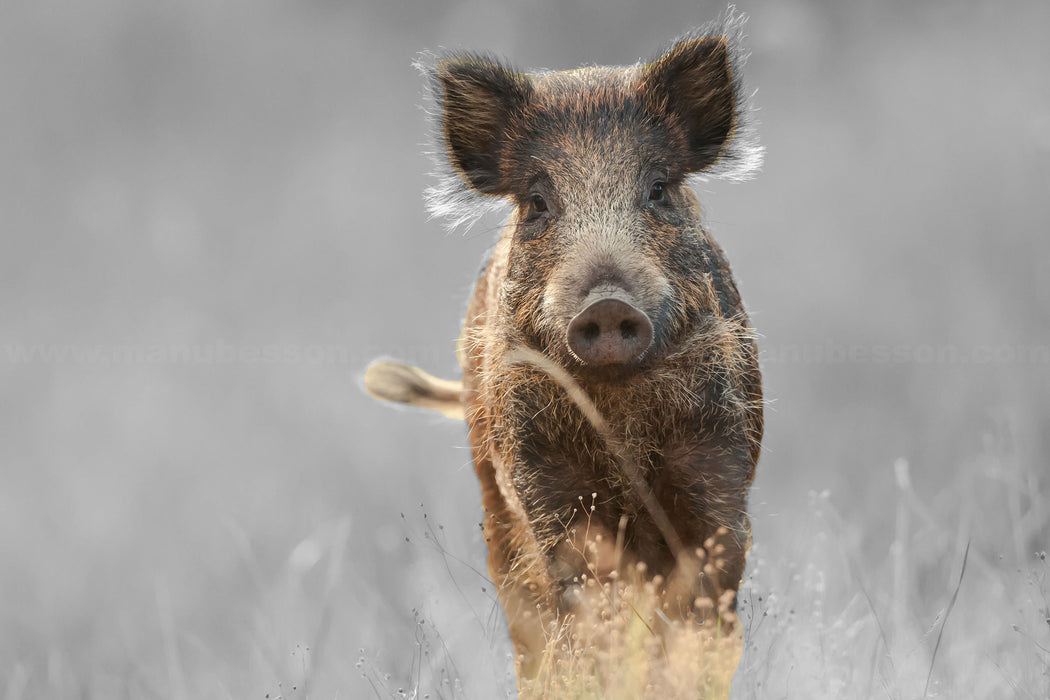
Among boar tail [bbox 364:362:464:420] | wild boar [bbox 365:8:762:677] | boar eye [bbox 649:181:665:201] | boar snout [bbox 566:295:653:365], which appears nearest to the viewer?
boar snout [bbox 566:295:653:365]

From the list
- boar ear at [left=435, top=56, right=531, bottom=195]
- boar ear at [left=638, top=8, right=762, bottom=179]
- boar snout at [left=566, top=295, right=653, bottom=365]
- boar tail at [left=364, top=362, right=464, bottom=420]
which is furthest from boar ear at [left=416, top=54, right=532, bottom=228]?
boar tail at [left=364, top=362, right=464, bottom=420]

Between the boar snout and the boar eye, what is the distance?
0.87 metres

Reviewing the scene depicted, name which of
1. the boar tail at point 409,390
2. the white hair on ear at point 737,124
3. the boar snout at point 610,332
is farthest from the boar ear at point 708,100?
the boar tail at point 409,390

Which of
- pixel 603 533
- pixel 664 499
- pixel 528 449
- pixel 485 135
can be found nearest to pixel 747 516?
pixel 664 499

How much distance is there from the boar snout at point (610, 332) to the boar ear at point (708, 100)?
1196mm

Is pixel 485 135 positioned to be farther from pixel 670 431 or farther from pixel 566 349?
pixel 670 431

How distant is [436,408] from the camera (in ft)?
20.9

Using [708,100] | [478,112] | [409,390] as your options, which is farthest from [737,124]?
[409,390]

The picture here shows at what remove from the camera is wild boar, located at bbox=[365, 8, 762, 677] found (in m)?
4.21

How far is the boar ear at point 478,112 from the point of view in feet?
15.4

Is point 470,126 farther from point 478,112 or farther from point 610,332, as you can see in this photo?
point 610,332

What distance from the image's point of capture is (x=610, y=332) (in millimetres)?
3773

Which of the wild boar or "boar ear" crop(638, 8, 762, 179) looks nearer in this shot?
the wild boar

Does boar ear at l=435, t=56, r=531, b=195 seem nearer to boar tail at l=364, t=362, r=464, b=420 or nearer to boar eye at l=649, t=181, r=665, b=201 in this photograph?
boar eye at l=649, t=181, r=665, b=201
